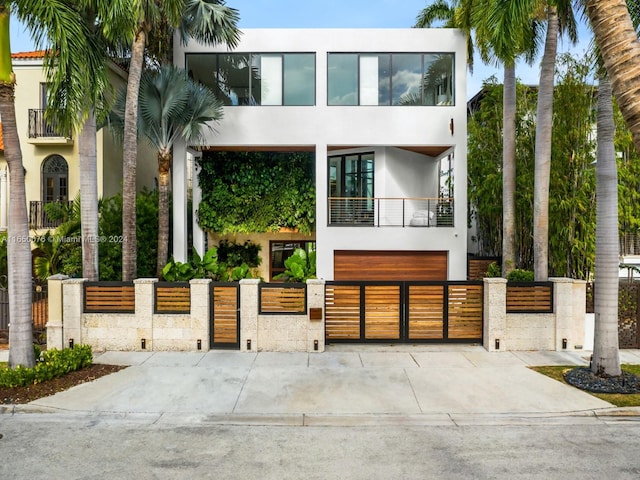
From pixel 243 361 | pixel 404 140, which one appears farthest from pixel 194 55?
pixel 243 361

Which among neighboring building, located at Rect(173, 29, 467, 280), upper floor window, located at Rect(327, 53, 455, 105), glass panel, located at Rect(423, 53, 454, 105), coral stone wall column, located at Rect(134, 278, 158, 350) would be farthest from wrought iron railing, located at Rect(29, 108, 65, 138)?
glass panel, located at Rect(423, 53, 454, 105)

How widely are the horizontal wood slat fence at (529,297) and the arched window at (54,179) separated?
654 inches

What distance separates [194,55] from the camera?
48.3 feet

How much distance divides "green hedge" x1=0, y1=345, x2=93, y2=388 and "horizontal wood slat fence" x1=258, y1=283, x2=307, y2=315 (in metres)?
3.92

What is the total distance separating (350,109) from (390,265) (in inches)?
230

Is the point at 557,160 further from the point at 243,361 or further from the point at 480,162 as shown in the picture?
the point at 243,361

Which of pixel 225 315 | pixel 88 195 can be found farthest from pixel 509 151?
pixel 88 195

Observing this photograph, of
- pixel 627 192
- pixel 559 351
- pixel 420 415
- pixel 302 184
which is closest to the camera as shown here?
pixel 420 415

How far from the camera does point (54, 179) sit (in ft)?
53.8

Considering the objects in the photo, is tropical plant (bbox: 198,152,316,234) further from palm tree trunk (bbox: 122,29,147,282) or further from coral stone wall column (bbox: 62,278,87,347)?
coral stone wall column (bbox: 62,278,87,347)

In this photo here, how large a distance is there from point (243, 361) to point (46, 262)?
26.9 ft

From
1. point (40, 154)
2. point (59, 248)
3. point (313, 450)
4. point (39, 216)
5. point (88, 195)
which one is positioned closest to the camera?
point (313, 450)

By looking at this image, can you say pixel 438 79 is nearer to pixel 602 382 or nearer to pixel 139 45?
pixel 139 45

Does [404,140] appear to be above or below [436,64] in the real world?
below
